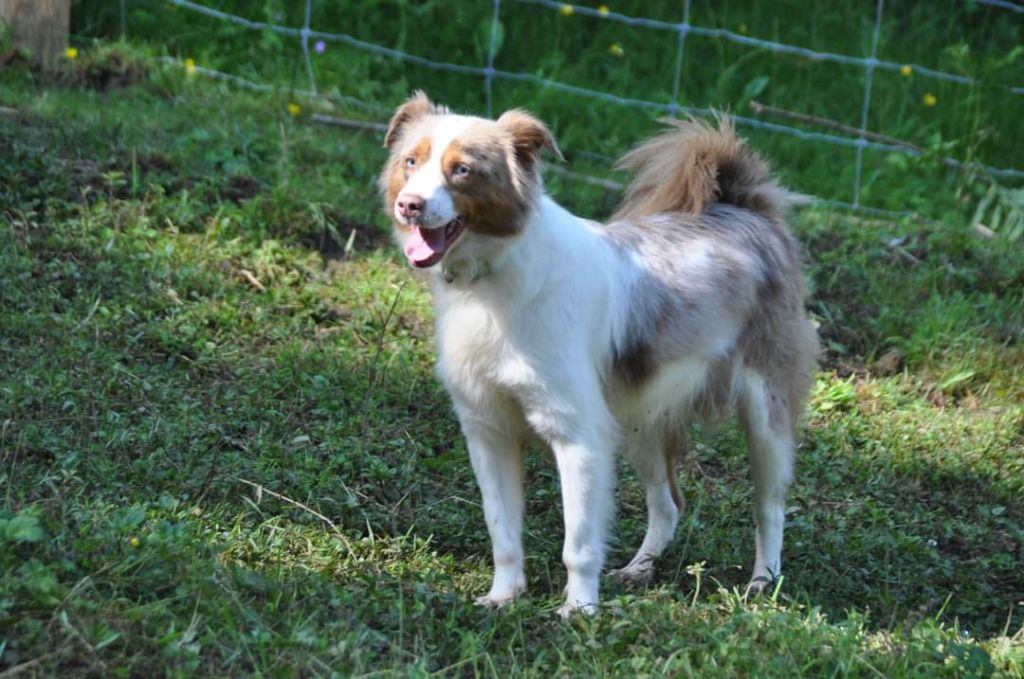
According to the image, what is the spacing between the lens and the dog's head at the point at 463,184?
4.32 metres

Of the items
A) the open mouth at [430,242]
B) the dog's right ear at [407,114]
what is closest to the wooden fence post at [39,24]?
the dog's right ear at [407,114]

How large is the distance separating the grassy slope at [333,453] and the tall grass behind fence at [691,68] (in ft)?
2.29

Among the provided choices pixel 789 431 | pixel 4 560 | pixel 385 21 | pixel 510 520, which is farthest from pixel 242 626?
pixel 385 21

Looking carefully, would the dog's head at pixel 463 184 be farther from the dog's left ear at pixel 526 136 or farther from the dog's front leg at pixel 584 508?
the dog's front leg at pixel 584 508

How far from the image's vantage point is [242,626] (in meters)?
3.92

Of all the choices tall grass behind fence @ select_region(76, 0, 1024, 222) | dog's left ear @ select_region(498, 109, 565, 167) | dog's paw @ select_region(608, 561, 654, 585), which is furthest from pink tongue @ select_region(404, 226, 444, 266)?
tall grass behind fence @ select_region(76, 0, 1024, 222)

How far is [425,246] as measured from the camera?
4344 millimetres

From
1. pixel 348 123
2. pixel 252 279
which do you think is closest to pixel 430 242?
pixel 252 279

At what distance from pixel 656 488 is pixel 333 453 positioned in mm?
1241

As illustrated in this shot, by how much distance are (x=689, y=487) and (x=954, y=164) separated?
3.77 m

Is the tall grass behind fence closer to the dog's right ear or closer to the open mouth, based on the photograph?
the dog's right ear

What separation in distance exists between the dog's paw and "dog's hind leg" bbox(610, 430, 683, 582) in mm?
50

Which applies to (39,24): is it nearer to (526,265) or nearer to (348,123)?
(348,123)

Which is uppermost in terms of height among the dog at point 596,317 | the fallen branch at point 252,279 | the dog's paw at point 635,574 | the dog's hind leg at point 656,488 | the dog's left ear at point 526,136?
the dog's left ear at point 526,136
